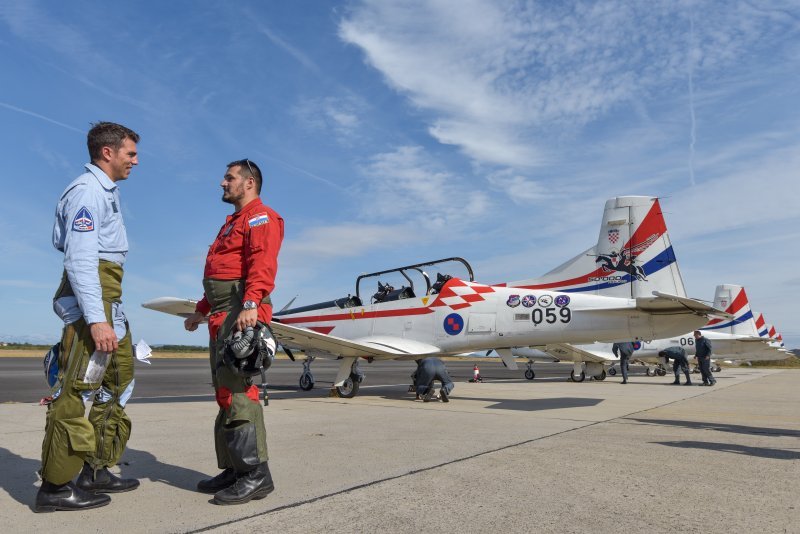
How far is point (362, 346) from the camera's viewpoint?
1027 cm

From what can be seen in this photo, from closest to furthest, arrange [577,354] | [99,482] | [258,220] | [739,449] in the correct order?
[99,482]
[258,220]
[739,449]
[577,354]

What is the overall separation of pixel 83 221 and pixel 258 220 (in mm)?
974

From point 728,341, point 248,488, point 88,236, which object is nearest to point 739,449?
point 248,488

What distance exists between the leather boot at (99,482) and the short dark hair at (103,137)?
1948 mm

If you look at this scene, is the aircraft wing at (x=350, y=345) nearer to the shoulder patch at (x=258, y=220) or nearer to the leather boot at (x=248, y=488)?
the shoulder patch at (x=258, y=220)

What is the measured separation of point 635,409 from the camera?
8766mm

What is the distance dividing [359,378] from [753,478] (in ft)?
25.5

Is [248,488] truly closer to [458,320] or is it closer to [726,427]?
[726,427]

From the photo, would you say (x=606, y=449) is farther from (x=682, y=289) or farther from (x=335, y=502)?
(x=682, y=289)

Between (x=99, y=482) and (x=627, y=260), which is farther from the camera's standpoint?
(x=627, y=260)

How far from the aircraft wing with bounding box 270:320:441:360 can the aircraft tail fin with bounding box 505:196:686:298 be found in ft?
8.80

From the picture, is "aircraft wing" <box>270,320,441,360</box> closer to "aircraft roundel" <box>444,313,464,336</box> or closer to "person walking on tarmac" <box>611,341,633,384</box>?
"aircraft roundel" <box>444,313,464,336</box>

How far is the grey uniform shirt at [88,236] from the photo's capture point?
3.00 meters

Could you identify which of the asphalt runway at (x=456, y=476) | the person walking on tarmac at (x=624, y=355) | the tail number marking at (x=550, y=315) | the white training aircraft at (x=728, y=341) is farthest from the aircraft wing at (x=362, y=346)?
the white training aircraft at (x=728, y=341)
